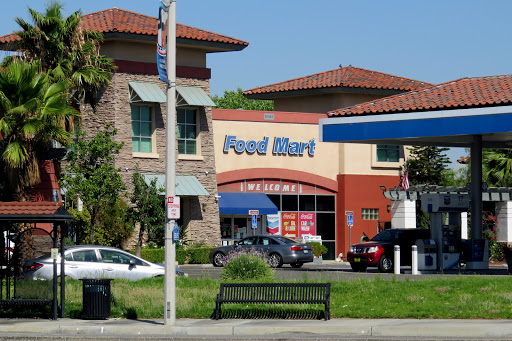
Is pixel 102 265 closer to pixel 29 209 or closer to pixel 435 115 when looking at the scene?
pixel 29 209

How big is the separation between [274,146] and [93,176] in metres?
13.3

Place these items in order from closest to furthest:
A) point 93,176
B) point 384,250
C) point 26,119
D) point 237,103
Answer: point 26,119 < point 384,250 < point 93,176 < point 237,103

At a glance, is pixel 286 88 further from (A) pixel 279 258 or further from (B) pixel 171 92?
(B) pixel 171 92

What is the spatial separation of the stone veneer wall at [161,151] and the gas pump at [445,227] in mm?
14800

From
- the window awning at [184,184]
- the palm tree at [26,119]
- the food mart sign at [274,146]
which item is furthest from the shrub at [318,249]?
the palm tree at [26,119]

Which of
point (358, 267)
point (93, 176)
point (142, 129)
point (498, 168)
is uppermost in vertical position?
point (142, 129)

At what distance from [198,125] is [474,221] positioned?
15.9 m

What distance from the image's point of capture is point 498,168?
2094 inches

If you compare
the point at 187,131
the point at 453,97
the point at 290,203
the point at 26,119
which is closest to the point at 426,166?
the point at 290,203

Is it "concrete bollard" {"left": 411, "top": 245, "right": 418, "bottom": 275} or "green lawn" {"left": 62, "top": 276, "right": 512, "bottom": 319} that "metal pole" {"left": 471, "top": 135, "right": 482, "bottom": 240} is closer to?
"concrete bollard" {"left": 411, "top": 245, "right": 418, "bottom": 275}

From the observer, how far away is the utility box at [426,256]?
34438mm

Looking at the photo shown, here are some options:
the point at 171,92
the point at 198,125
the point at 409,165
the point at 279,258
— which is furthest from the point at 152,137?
the point at 171,92

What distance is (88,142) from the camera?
41875 millimetres

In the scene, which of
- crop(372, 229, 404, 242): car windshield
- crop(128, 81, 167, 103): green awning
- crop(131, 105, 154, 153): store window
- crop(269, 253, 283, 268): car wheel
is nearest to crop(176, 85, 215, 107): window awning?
crop(128, 81, 167, 103): green awning
